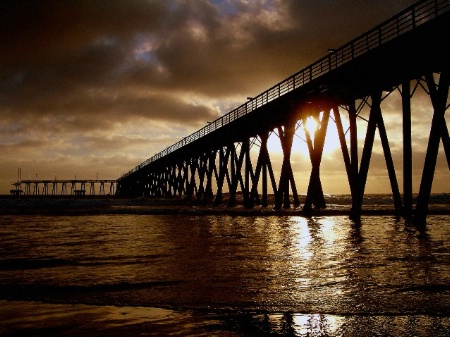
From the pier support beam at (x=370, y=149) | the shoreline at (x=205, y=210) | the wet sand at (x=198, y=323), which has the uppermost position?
the pier support beam at (x=370, y=149)

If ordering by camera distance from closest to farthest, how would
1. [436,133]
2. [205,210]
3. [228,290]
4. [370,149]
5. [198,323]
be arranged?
[198,323], [228,290], [436,133], [370,149], [205,210]

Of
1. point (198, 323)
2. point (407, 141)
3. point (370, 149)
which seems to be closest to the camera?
point (198, 323)

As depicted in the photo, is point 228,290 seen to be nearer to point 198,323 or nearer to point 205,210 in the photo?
point 198,323

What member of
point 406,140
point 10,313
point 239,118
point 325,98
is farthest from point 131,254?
point 239,118

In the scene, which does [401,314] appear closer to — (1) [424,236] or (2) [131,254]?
(2) [131,254]

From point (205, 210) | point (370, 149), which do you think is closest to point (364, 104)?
point (370, 149)

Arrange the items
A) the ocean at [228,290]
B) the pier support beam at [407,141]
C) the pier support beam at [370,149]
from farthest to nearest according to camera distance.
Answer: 1. the pier support beam at [370,149]
2. the pier support beam at [407,141]
3. the ocean at [228,290]

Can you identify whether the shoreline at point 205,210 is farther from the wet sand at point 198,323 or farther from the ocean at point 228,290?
the wet sand at point 198,323

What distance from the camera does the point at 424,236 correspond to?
28.7ft

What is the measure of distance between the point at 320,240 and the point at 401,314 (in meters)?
5.08

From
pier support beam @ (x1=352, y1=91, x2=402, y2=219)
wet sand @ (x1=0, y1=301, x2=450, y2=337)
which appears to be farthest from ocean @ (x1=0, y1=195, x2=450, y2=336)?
pier support beam @ (x1=352, y1=91, x2=402, y2=219)

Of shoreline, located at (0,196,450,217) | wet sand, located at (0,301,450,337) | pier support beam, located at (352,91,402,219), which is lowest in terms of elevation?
wet sand, located at (0,301,450,337)

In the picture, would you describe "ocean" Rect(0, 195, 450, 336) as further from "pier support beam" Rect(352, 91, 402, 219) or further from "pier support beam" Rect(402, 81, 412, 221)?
"pier support beam" Rect(352, 91, 402, 219)

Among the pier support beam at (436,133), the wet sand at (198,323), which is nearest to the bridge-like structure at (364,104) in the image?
the pier support beam at (436,133)
